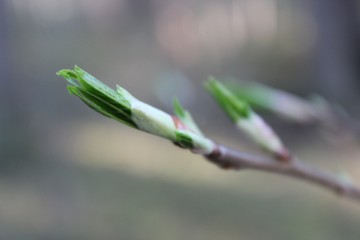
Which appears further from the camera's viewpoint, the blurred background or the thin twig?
the blurred background

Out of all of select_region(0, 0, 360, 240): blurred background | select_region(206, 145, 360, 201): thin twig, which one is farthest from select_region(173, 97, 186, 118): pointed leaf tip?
select_region(0, 0, 360, 240): blurred background

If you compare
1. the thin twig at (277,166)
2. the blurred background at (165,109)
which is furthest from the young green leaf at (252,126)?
the blurred background at (165,109)

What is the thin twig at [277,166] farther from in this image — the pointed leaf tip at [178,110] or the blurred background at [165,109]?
the blurred background at [165,109]

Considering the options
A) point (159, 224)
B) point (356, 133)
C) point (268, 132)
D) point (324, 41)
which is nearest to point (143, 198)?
point (159, 224)

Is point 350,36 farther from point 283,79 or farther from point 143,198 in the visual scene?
point 143,198

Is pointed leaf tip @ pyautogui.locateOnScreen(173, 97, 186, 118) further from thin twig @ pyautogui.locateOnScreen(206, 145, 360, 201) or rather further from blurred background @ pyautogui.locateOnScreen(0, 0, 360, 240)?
blurred background @ pyautogui.locateOnScreen(0, 0, 360, 240)

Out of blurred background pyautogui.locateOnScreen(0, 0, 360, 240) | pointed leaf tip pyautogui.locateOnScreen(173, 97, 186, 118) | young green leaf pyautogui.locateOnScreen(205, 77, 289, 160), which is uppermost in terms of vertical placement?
blurred background pyautogui.locateOnScreen(0, 0, 360, 240)
